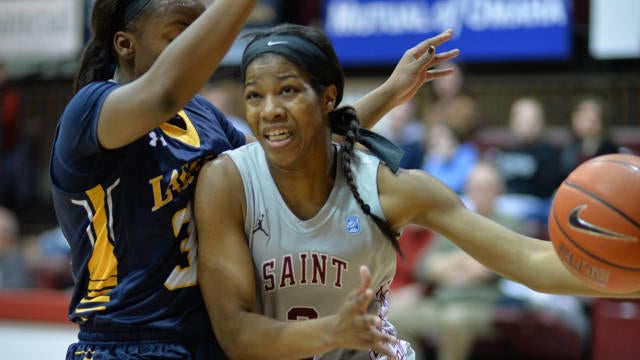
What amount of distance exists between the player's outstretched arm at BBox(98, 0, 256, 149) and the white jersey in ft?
1.61

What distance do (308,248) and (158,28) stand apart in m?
0.80

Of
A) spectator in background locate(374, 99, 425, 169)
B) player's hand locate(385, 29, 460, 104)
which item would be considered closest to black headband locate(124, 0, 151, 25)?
player's hand locate(385, 29, 460, 104)

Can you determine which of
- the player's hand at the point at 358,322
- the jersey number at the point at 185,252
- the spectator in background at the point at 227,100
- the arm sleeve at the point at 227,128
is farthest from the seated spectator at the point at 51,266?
the player's hand at the point at 358,322

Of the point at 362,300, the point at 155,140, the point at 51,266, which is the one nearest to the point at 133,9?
the point at 155,140

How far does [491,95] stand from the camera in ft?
32.1

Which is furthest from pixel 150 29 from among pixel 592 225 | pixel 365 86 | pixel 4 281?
pixel 365 86

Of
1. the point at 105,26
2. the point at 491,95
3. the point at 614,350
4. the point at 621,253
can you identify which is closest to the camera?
the point at 621,253

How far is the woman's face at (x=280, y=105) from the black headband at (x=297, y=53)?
2 centimetres

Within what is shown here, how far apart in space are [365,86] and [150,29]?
756 cm

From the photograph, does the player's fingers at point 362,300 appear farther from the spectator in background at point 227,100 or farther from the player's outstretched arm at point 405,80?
the spectator in background at point 227,100

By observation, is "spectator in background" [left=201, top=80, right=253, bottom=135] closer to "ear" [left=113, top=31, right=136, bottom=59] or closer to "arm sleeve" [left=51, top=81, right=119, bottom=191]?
"ear" [left=113, top=31, right=136, bottom=59]

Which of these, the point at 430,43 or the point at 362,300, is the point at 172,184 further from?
the point at 430,43

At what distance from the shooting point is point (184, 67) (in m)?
2.23

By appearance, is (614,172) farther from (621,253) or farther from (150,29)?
(150,29)
